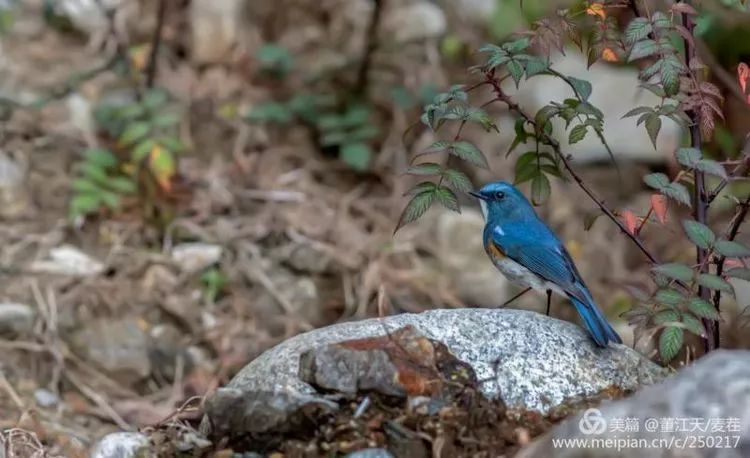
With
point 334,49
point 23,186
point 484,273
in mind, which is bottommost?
point 484,273

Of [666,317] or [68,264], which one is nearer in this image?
[666,317]

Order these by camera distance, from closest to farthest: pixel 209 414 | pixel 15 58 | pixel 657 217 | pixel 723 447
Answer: pixel 723 447, pixel 209 414, pixel 657 217, pixel 15 58

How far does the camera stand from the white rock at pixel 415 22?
22.6 feet

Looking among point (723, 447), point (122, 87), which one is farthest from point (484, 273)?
point (723, 447)

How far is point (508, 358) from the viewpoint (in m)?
2.93

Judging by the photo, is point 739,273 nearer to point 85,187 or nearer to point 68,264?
point 68,264

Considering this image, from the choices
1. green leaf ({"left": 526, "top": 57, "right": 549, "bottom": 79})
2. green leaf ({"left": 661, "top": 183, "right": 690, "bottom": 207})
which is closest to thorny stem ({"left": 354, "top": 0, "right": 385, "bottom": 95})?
green leaf ({"left": 526, "top": 57, "right": 549, "bottom": 79})

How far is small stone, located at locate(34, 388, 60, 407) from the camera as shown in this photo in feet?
15.2

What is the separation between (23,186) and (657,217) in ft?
12.3

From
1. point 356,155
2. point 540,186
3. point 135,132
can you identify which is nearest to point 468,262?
point 356,155

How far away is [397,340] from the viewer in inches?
114

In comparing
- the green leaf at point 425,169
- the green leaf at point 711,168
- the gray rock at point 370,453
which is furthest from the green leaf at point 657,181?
the gray rock at point 370,453

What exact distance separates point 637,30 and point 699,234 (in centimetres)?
56

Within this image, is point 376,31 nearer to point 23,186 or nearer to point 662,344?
point 23,186
